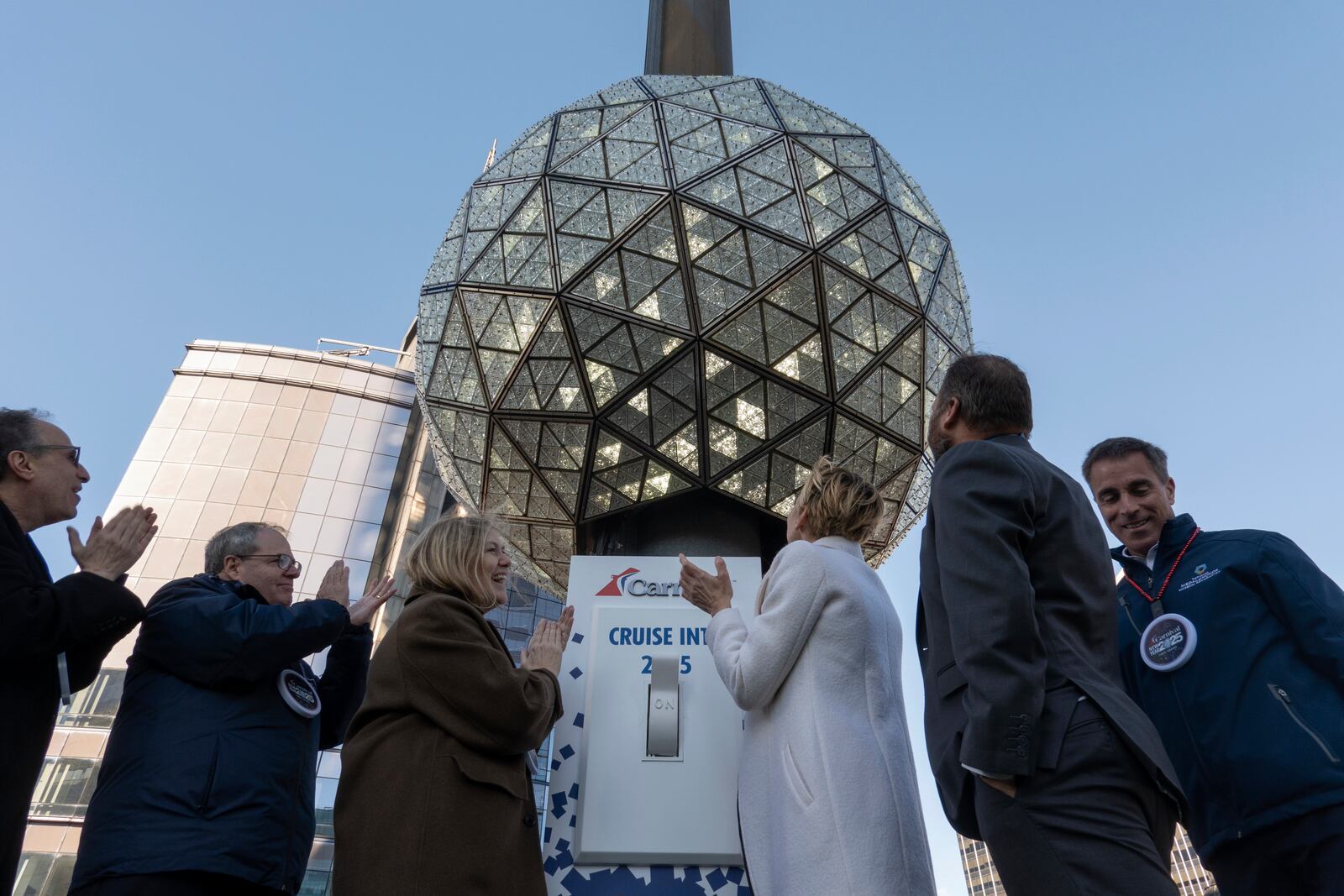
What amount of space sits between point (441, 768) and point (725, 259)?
302 centimetres

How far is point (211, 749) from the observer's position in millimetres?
2801

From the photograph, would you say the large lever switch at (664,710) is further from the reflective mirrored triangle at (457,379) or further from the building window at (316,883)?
the building window at (316,883)

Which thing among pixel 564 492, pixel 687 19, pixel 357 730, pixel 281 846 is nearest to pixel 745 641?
pixel 357 730

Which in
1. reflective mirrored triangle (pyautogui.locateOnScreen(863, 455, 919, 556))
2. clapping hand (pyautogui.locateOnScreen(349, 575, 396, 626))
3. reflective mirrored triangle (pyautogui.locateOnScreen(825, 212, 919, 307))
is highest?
reflective mirrored triangle (pyautogui.locateOnScreen(825, 212, 919, 307))

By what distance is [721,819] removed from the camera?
3.66 meters

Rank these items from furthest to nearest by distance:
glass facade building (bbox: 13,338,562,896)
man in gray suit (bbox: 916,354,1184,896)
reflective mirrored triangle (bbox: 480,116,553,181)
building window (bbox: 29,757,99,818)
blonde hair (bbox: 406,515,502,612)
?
glass facade building (bbox: 13,338,562,896), building window (bbox: 29,757,99,818), reflective mirrored triangle (bbox: 480,116,553,181), blonde hair (bbox: 406,515,502,612), man in gray suit (bbox: 916,354,1184,896)

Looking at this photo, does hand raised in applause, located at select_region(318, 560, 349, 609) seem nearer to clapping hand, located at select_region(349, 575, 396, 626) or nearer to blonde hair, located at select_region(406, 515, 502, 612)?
clapping hand, located at select_region(349, 575, 396, 626)

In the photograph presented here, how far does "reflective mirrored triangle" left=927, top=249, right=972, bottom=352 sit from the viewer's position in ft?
17.9

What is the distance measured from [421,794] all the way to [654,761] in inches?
51.7

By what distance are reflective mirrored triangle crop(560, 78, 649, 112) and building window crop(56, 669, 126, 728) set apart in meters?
30.7

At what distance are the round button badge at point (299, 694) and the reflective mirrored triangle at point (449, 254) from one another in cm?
282

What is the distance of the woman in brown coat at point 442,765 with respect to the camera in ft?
8.59

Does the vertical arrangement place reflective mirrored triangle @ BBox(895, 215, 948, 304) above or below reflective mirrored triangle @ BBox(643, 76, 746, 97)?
below

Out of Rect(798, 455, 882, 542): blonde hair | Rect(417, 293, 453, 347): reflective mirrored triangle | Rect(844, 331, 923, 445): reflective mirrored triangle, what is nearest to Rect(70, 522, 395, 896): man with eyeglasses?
Rect(798, 455, 882, 542): blonde hair
